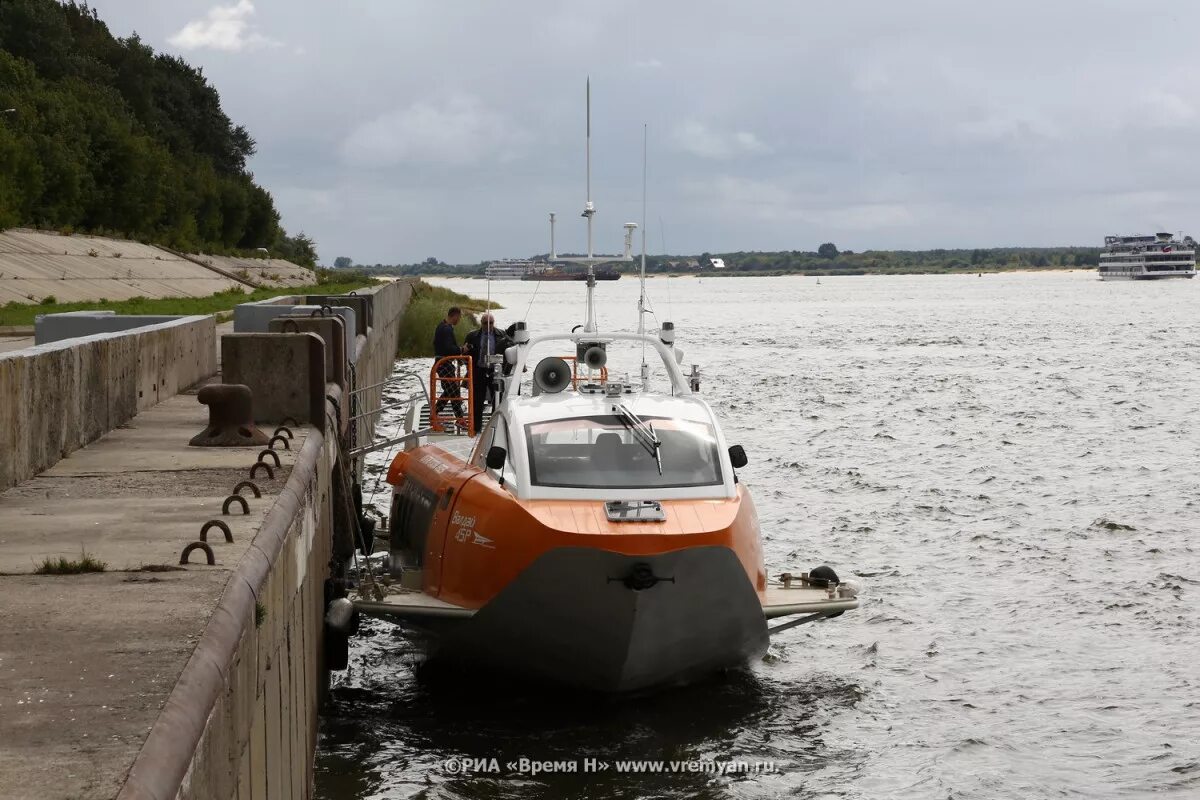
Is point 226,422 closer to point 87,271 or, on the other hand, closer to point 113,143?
point 87,271

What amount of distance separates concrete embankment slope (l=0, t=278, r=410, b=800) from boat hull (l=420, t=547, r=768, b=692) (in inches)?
62.3

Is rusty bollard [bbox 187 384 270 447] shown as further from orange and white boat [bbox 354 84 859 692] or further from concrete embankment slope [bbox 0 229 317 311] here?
concrete embankment slope [bbox 0 229 317 311]

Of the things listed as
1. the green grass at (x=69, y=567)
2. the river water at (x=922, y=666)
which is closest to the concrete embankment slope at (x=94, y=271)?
the river water at (x=922, y=666)

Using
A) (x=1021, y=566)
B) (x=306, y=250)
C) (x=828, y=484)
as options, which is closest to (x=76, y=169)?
(x=828, y=484)

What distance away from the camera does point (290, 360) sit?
45.6 ft

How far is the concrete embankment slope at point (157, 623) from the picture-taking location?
4750 millimetres

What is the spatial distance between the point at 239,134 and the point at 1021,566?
374 ft

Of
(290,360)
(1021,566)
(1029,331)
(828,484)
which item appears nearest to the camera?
(290,360)

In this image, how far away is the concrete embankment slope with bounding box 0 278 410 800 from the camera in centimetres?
475

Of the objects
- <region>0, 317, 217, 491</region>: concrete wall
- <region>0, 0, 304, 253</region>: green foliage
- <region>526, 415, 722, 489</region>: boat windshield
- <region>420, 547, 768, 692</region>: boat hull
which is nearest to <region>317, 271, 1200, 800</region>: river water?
<region>420, 547, 768, 692</region>: boat hull

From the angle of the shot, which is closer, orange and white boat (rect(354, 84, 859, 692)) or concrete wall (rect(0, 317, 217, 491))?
concrete wall (rect(0, 317, 217, 491))

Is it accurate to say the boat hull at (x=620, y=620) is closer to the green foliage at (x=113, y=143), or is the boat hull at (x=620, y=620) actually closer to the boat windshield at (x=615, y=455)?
the boat windshield at (x=615, y=455)

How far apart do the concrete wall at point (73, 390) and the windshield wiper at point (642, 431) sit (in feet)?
14.2

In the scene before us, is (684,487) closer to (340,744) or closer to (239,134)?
(340,744)
